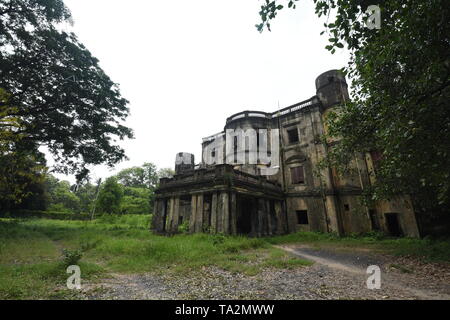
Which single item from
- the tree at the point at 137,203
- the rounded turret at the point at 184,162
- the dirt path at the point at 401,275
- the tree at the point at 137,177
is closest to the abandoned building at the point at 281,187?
the rounded turret at the point at 184,162

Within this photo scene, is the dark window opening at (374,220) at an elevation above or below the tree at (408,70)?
below

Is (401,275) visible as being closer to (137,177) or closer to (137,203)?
(137,203)

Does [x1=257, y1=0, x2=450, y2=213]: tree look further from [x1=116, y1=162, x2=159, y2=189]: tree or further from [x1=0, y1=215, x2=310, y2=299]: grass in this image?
[x1=116, y1=162, x2=159, y2=189]: tree

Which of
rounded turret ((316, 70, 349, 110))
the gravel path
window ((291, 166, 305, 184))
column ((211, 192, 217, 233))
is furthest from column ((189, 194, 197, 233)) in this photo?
rounded turret ((316, 70, 349, 110))

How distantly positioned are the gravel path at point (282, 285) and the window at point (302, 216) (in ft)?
31.9

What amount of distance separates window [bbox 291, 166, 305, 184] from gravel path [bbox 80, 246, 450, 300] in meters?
10.7

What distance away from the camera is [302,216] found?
1661 cm

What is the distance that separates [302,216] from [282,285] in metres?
13.0

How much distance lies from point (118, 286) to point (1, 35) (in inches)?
660

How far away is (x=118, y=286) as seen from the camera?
4.75 metres

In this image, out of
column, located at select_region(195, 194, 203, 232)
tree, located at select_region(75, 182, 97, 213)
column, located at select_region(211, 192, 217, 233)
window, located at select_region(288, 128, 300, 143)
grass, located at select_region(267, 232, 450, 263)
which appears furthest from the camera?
tree, located at select_region(75, 182, 97, 213)

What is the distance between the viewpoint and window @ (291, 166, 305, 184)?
679 inches

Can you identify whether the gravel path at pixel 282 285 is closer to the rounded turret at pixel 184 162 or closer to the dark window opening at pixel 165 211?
the dark window opening at pixel 165 211

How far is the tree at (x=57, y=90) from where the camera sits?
39.5ft
